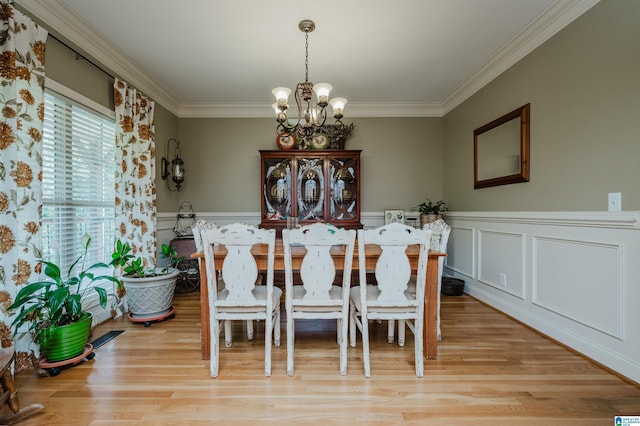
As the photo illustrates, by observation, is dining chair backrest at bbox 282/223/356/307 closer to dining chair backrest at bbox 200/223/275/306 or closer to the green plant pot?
dining chair backrest at bbox 200/223/275/306

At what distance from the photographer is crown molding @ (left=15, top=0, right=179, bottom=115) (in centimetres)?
203

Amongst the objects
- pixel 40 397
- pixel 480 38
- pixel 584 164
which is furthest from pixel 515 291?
pixel 40 397

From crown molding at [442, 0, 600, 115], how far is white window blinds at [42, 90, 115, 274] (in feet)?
12.6

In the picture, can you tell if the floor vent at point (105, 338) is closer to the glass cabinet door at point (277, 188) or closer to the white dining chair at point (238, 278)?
the white dining chair at point (238, 278)

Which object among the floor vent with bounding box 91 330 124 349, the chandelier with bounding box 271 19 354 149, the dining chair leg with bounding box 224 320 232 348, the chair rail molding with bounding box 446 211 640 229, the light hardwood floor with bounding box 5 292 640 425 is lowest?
the light hardwood floor with bounding box 5 292 640 425

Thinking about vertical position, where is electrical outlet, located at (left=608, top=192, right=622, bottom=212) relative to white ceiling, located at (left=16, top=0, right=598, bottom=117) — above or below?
below

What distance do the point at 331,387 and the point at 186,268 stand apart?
2.55 m

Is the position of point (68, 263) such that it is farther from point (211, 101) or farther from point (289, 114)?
point (289, 114)

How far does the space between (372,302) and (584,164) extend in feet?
5.88

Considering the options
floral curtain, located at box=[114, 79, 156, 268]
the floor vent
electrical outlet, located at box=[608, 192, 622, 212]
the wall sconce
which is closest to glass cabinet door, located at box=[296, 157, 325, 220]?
the wall sconce

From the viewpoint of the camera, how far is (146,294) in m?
2.54

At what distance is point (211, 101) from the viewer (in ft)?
13.1

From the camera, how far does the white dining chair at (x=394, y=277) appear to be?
172 cm

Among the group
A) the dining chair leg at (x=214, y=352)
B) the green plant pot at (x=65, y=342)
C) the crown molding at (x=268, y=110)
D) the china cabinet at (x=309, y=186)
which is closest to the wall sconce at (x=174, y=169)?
the crown molding at (x=268, y=110)
